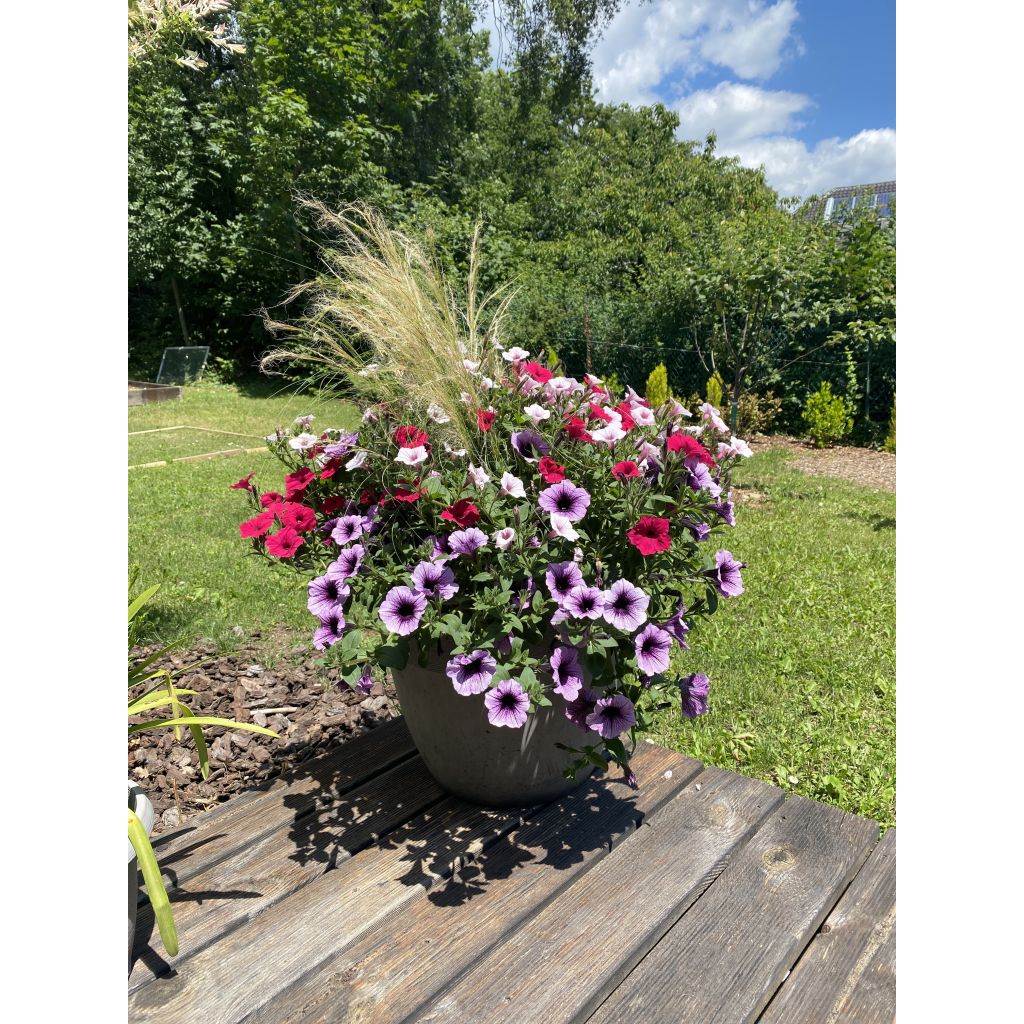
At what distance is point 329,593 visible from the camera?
4.49ft

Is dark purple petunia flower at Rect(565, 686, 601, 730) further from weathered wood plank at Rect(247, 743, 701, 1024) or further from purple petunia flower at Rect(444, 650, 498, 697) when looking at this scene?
weathered wood plank at Rect(247, 743, 701, 1024)

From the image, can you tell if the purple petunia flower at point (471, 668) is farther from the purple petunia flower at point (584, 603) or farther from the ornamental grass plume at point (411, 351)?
the ornamental grass plume at point (411, 351)

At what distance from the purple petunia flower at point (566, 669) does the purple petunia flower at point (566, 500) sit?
23 cm

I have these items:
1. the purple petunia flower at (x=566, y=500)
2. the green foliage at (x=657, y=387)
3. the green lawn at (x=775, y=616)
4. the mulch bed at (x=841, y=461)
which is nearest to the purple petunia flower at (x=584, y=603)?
the purple petunia flower at (x=566, y=500)

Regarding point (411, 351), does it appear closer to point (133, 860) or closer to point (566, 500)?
point (566, 500)

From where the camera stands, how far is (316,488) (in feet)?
5.24

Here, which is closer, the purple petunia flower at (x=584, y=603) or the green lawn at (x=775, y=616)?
the purple petunia flower at (x=584, y=603)

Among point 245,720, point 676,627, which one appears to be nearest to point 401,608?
point 676,627

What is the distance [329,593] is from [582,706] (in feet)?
1.60

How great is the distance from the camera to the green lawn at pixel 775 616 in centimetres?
215

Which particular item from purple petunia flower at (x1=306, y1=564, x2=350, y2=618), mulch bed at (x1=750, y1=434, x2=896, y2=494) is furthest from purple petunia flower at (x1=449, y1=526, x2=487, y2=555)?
mulch bed at (x1=750, y1=434, x2=896, y2=494)

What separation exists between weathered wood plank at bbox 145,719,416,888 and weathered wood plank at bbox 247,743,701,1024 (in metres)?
0.36
